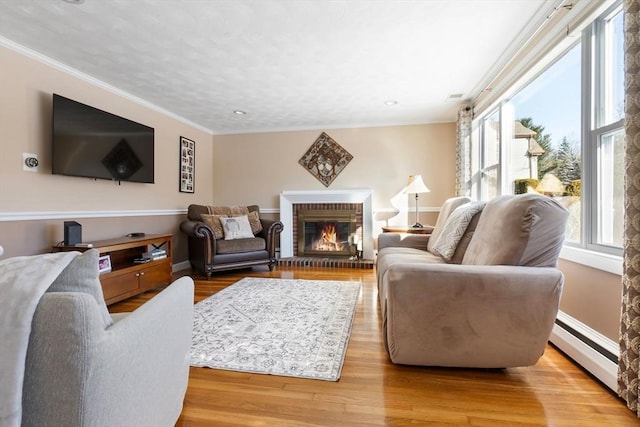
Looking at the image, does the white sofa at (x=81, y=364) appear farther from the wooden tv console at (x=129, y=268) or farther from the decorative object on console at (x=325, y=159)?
the decorative object on console at (x=325, y=159)

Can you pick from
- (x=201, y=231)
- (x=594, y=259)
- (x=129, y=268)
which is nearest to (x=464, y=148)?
(x=594, y=259)

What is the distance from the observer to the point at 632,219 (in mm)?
1316

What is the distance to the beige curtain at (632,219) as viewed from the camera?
4.26ft

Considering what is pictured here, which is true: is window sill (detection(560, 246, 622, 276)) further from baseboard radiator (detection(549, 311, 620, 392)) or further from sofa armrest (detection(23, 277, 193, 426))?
sofa armrest (detection(23, 277, 193, 426))

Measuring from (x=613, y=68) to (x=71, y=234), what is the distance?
4.09 meters

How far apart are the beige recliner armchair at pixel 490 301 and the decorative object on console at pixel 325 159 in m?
3.52

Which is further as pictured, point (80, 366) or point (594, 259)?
point (594, 259)

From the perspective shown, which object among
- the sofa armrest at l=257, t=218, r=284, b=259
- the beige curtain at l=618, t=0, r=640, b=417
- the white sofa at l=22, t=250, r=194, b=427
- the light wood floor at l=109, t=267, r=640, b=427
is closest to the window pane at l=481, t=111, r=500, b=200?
the beige curtain at l=618, t=0, r=640, b=417

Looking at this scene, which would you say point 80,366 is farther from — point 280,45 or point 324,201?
point 324,201

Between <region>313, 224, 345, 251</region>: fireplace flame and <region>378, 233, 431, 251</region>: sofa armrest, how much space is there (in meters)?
1.76

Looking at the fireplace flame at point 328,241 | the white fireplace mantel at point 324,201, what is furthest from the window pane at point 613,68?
the fireplace flame at point 328,241

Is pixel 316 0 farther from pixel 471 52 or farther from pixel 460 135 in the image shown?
pixel 460 135

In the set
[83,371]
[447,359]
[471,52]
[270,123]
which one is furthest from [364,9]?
[270,123]

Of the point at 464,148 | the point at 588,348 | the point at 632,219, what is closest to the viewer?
the point at 632,219
